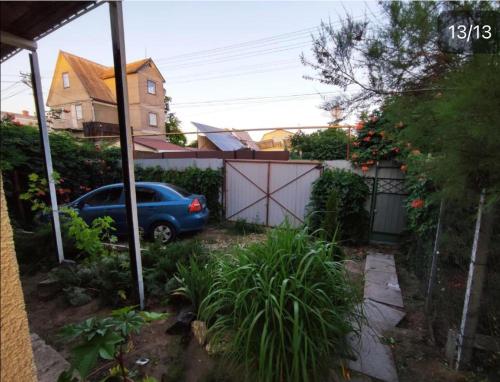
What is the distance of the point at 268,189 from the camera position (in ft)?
22.2

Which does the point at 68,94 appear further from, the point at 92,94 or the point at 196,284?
the point at 196,284

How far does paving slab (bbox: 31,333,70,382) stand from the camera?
63.7 inches

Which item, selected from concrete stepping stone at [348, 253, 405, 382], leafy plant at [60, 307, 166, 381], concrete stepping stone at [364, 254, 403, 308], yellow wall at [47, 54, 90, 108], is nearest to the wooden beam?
leafy plant at [60, 307, 166, 381]

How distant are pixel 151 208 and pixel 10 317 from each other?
471 cm

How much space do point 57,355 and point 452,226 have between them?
11.3 feet

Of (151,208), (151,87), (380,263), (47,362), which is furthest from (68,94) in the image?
(380,263)

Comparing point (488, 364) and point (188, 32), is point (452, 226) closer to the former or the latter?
point (488, 364)

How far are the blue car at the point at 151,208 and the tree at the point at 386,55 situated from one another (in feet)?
11.8

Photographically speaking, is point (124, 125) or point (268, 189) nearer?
point (124, 125)

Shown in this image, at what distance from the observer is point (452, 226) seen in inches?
86.6

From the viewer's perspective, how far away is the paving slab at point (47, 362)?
5.31 ft

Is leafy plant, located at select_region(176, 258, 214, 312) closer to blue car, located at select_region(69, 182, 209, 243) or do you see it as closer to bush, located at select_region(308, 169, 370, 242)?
blue car, located at select_region(69, 182, 209, 243)

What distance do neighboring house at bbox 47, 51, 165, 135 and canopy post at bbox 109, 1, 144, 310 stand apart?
5382mm

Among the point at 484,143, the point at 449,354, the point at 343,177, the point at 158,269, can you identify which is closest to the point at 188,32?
the point at 343,177
